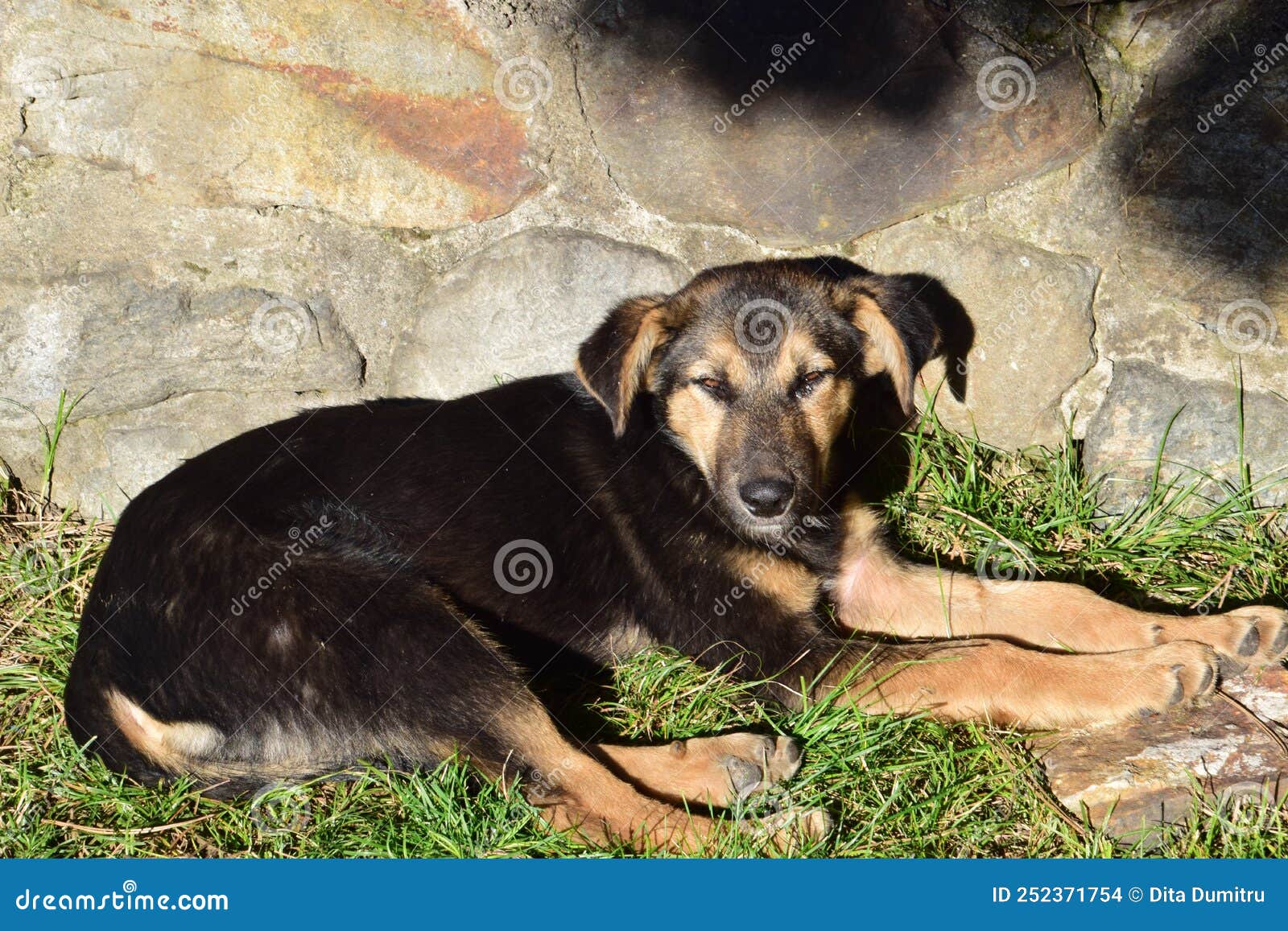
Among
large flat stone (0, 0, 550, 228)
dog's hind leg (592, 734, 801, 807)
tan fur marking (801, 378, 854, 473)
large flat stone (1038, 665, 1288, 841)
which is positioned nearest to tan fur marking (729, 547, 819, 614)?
tan fur marking (801, 378, 854, 473)

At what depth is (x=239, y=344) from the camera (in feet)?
13.0

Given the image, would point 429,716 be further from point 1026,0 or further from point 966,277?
point 1026,0

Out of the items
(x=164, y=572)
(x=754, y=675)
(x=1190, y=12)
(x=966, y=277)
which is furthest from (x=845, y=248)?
(x=164, y=572)

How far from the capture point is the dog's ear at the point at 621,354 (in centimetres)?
338

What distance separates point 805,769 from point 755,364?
1242mm

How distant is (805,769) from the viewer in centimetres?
320

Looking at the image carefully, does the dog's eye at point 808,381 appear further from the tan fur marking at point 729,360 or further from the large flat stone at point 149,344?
the large flat stone at point 149,344

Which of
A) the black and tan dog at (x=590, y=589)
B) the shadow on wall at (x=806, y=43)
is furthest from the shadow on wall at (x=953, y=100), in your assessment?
the black and tan dog at (x=590, y=589)

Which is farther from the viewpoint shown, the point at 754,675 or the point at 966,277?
the point at 966,277

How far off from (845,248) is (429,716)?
2.16 meters

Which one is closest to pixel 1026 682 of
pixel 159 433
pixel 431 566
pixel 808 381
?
pixel 808 381

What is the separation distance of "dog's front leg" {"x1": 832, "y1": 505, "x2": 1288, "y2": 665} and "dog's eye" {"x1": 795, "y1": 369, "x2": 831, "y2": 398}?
1.79 feet

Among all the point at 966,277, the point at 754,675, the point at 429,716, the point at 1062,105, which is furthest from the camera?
the point at 966,277

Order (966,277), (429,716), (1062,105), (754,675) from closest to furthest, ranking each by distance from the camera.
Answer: (429,716) < (754,675) < (1062,105) < (966,277)
